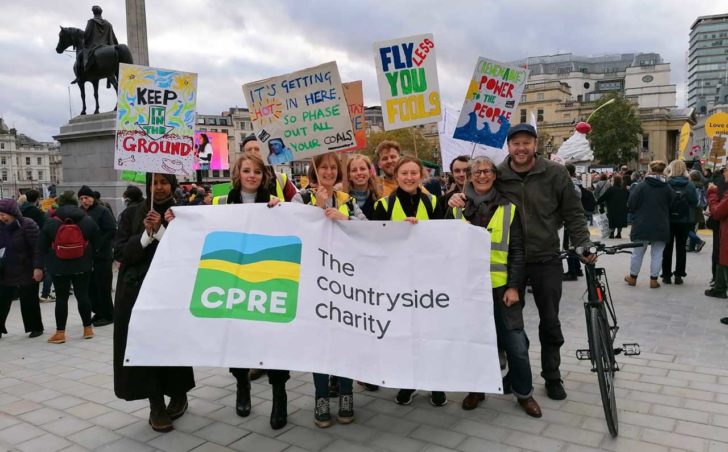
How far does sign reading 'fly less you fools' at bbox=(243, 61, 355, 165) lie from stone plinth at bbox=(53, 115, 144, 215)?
11.5 m

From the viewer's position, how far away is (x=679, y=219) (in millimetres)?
9883

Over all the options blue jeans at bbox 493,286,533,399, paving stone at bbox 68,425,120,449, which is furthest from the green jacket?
paving stone at bbox 68,425,120,449

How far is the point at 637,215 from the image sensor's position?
9625mm

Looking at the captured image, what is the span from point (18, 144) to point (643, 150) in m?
142

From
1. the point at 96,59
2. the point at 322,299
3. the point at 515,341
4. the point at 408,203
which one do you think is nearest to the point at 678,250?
the point at 515,341

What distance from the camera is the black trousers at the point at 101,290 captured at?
8.31 m

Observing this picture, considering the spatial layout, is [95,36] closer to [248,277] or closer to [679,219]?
[248,277]

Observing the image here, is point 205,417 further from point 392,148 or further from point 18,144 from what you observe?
point 18,144

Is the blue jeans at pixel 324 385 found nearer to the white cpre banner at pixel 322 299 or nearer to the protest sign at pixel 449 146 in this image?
the white cpre banner at pixel 322 299

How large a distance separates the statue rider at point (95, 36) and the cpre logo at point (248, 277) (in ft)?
44.5

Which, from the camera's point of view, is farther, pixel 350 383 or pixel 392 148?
pixel 392 148

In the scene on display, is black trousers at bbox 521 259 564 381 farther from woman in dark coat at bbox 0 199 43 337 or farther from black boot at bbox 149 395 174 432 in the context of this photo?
woman in dark coat at bbox 0 199 43 337

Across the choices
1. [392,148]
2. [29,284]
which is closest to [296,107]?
[392,148]

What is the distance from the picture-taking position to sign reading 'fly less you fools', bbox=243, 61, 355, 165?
15.4 ft
